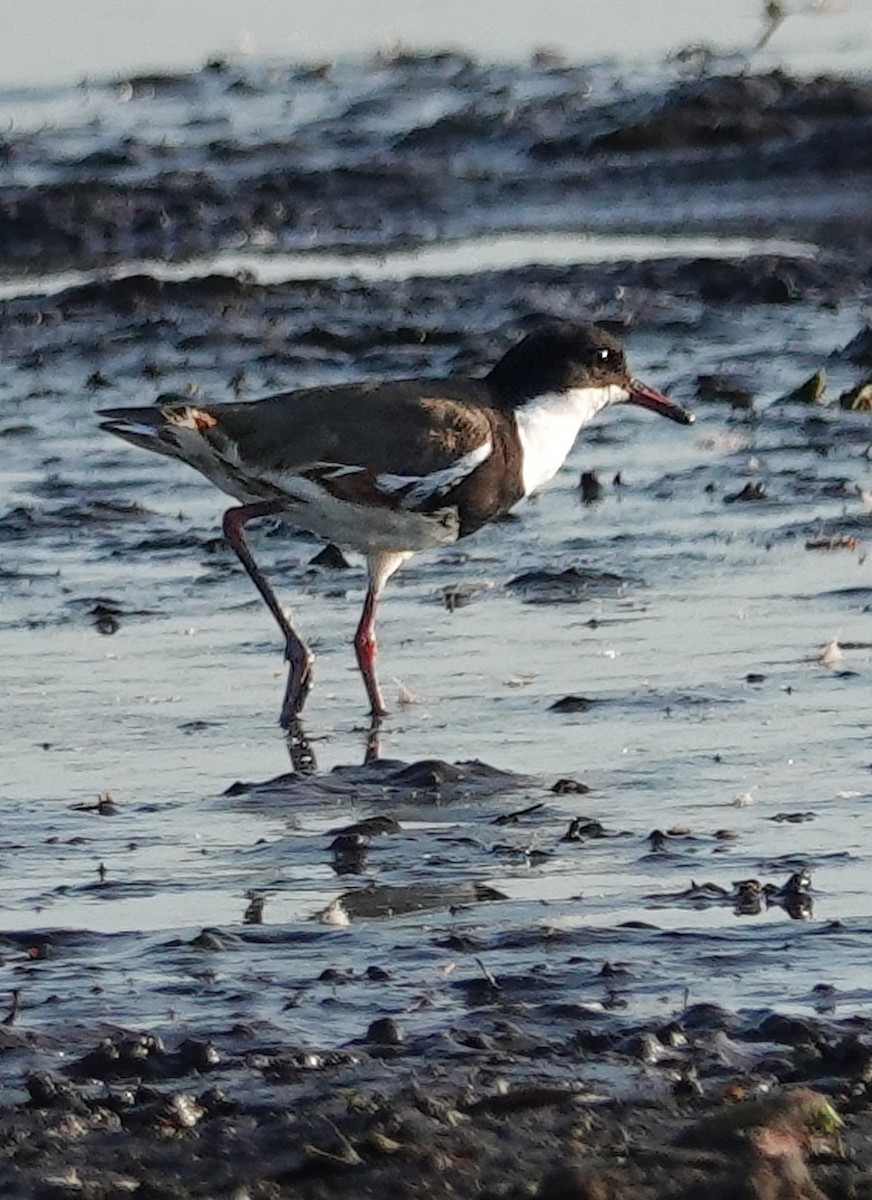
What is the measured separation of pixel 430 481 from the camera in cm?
820

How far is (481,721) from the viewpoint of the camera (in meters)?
7.75

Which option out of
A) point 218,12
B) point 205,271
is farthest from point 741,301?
point 218,12

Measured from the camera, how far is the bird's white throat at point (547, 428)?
868cm

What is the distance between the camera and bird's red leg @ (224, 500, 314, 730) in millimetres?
8039

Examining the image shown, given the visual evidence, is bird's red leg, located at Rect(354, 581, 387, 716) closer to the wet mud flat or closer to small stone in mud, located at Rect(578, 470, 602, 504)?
the wet mud flat

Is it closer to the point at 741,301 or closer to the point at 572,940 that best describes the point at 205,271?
the point at 741,301

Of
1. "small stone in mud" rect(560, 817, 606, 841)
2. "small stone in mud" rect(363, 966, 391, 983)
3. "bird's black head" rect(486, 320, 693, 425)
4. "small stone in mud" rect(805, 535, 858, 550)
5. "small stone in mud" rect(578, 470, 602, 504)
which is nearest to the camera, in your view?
"small stone in mud" rect(363, 966, 391, 983)

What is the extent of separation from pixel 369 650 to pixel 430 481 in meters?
0.49

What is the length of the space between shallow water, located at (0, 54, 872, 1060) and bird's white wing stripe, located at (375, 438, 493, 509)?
490mm

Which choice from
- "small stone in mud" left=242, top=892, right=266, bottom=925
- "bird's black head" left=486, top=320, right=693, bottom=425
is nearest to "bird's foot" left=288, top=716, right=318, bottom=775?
"small stone in mud" left=242, top=892, right=266, bottom=925

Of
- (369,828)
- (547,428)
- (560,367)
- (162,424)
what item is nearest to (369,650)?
(162,424)

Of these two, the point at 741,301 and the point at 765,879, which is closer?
the point at 765,879

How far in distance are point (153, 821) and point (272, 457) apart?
156 centimetres

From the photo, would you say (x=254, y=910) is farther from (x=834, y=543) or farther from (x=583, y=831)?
(x=834, y=543)
